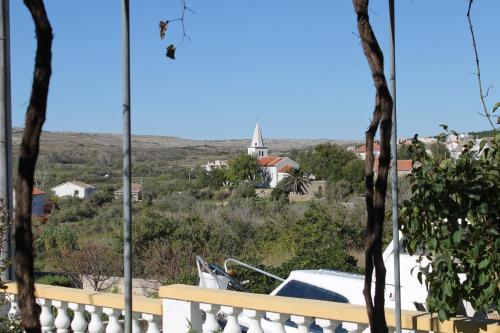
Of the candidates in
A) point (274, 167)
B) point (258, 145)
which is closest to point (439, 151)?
point (274, 167)

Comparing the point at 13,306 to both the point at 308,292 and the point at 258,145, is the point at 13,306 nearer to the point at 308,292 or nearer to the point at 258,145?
the point at 308,292

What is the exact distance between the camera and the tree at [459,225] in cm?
304

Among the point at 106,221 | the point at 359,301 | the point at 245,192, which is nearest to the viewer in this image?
the point at 359,301

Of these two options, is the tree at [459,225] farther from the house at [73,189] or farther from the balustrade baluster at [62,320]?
the house at [73,189]

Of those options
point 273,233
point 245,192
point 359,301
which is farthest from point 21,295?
point 245,192

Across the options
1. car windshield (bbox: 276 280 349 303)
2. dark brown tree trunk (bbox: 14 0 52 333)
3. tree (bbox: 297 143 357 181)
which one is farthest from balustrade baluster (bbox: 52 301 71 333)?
tree (bbox: 297 143 357 181)

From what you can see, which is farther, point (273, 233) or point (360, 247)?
point (273, 233)

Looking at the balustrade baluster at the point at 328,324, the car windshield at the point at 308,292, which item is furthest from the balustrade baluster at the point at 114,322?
the balustrade baluster at the point at 328,324

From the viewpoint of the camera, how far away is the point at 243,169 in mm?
64625

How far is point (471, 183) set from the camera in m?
3.08

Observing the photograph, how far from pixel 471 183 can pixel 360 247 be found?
15.9 metres

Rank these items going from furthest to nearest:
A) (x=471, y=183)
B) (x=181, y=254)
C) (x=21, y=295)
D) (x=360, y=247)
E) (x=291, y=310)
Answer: (x=360, y=247) → (x=181, y=254) → (x=291, y=310) → (x=471, y=183) → (x=21, y=295)

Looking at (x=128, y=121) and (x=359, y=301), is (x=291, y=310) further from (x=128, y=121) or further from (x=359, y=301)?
(x=128, y=121)

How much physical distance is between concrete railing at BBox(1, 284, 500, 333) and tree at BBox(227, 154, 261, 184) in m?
55.5
